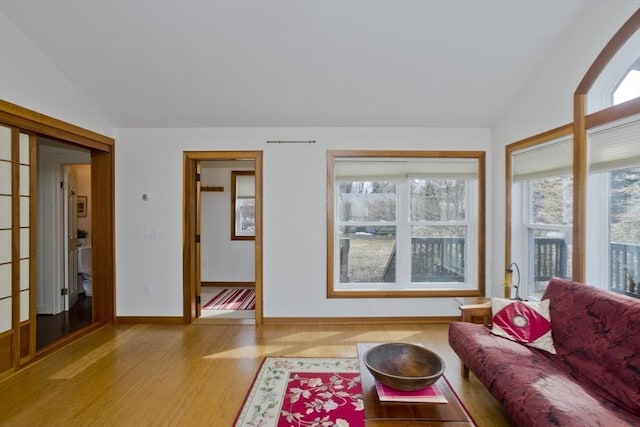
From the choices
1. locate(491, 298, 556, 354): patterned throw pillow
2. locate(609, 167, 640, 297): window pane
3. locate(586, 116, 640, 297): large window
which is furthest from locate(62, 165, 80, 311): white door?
locate(609, 167, 640, 297): window pane

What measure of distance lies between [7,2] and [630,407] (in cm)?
469

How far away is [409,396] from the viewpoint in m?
1.61

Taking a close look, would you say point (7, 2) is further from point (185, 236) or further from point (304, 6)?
point (185, 236)

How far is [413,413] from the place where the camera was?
4.96 ft

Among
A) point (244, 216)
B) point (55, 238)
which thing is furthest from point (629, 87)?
point (55, 238)

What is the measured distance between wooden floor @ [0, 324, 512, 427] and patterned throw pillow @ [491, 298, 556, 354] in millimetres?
492

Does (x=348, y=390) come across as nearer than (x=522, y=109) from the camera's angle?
Yes

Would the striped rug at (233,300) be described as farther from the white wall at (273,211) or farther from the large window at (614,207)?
the large window at (614,207)

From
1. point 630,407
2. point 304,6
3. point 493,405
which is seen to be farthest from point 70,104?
point 630,407

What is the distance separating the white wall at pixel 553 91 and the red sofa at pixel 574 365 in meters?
1.46

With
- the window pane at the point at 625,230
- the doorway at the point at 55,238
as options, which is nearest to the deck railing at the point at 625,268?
the window pane at the point at 625,230

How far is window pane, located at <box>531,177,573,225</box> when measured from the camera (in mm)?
2843

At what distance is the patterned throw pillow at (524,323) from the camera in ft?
7.34

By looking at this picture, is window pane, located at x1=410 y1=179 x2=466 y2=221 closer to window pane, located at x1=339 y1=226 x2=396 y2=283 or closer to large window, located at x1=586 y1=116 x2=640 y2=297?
window pane, located at x1=339 y1=226 x2=396 y2=283
